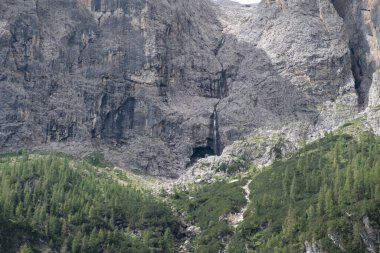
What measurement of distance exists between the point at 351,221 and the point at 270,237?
76.8ft

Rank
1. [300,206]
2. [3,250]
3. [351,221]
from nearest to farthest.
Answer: [351,221]
[3,250]
[300,206]

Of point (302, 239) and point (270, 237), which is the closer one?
point (302, 239)

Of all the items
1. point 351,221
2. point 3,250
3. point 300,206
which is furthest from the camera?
point 300,206

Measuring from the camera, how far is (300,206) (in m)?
189

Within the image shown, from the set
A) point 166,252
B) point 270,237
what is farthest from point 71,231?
point 270,237

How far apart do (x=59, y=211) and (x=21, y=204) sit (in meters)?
8.61

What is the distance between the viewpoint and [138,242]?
19562 cm

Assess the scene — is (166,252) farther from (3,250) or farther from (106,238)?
(3,250)

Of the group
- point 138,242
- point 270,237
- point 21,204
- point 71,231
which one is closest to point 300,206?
point 270,237

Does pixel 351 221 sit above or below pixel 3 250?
above

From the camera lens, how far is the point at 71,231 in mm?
193000

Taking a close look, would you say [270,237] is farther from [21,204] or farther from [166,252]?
[21,204]

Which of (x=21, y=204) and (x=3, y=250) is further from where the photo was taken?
(x=21, y=204)

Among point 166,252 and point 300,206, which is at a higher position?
point 300,206
